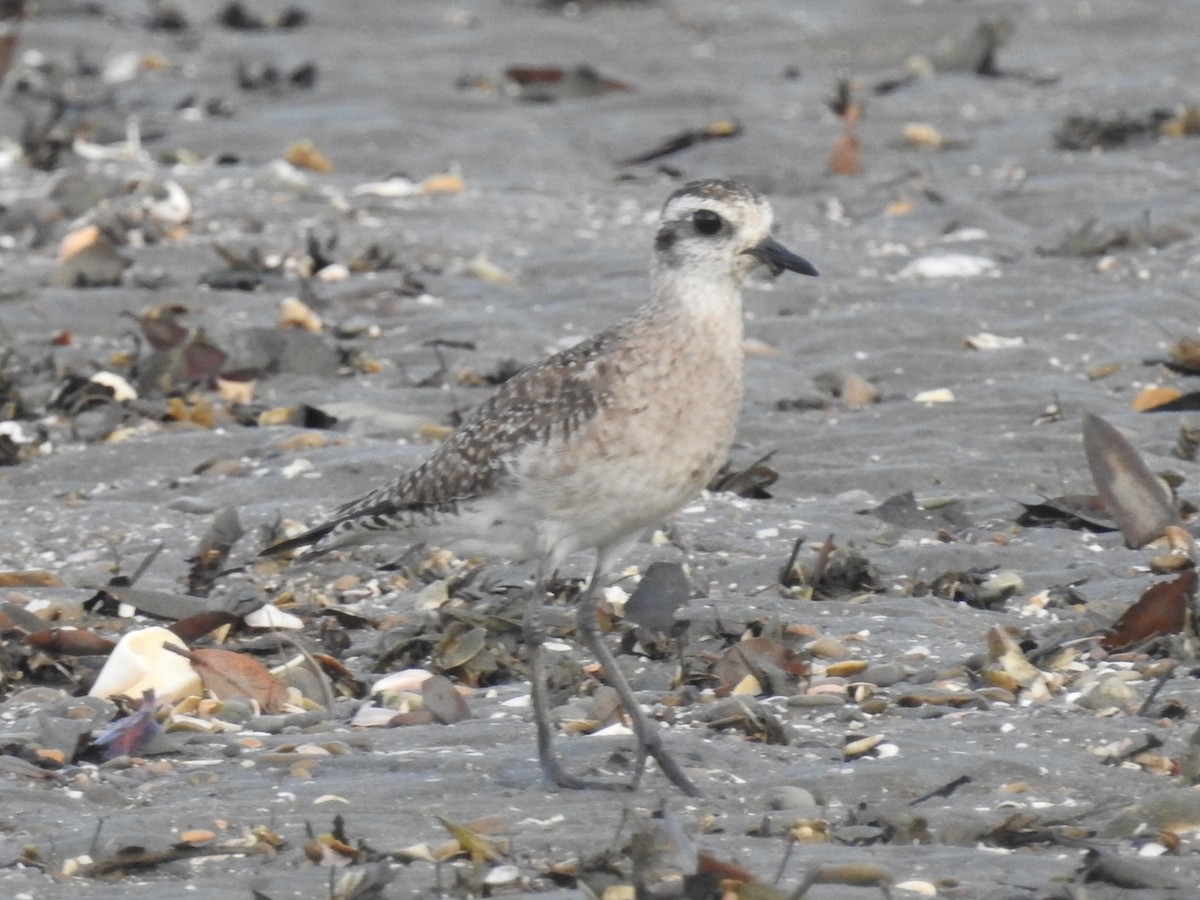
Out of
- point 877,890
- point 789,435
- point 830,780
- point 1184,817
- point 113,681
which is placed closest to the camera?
point 877,890

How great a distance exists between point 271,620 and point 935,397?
11.4 feet

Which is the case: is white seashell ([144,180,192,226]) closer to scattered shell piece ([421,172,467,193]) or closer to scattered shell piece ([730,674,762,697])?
scattered shell piece ([421,172,467,193])

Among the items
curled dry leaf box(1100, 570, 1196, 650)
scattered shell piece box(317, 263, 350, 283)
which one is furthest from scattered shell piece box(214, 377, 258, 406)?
curled dry leaf box(1100, 570, 1196, 650)

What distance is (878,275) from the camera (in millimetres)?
11695

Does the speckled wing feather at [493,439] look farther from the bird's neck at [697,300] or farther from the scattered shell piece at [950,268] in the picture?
the scattered shell piece at [950,268]

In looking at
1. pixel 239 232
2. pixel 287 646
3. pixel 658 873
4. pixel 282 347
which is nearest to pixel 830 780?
pixel 658 873

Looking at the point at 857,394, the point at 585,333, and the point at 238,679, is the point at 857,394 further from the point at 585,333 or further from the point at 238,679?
the point at 238,679

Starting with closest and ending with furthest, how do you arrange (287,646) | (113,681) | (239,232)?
(113,681) → (287,646) → (239,232)

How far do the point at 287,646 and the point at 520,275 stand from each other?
4.96m

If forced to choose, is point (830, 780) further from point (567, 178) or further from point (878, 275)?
point (567, 178)

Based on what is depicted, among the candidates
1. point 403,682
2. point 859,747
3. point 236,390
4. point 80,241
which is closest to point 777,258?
point 859,747

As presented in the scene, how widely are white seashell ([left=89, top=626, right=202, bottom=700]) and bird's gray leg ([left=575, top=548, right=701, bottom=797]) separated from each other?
116 centimetres

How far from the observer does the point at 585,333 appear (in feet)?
35.4

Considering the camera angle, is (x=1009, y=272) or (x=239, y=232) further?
(x=239, y=232)
